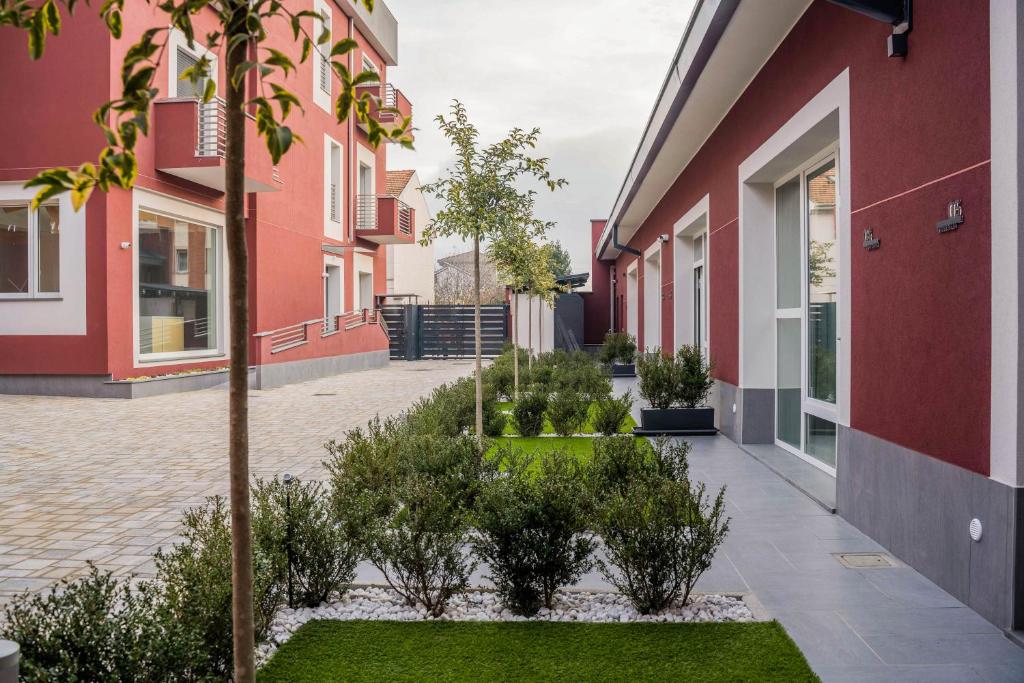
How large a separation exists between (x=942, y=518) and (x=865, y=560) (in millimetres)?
626

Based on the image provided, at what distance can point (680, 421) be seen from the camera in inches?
356

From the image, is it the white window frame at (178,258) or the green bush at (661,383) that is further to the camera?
the white window frame at (178,258)

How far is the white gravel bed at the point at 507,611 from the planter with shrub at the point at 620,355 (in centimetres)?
1558

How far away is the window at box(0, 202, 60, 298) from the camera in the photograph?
12.6 meters

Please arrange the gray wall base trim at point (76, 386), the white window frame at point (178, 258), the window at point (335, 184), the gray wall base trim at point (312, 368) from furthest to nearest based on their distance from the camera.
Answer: the window at point (335, 184) → the gray wall base trim at point (312, 368) → the white window frame at point (178, 258) → the gray wall base trim at point (76, 386)

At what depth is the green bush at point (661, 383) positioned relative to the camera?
8.91 m

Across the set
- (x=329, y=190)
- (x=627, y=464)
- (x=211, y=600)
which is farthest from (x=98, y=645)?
(x=329, y=190)

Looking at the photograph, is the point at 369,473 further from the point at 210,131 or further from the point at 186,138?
the point at 210,131

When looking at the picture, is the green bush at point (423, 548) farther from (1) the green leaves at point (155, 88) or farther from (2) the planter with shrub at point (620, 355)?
(2) the planter with shrub at point (620, 355)

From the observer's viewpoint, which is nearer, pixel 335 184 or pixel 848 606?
pixel 848 606

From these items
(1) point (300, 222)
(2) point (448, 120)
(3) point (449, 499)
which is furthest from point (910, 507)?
(1) point (300, 222)

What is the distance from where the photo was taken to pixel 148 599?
2.66m

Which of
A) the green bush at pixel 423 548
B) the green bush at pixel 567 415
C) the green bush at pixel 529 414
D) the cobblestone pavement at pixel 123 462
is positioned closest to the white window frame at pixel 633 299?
the cobblestone pavement at pixel 123 462

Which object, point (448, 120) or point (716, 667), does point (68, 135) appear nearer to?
point (448, 120)
